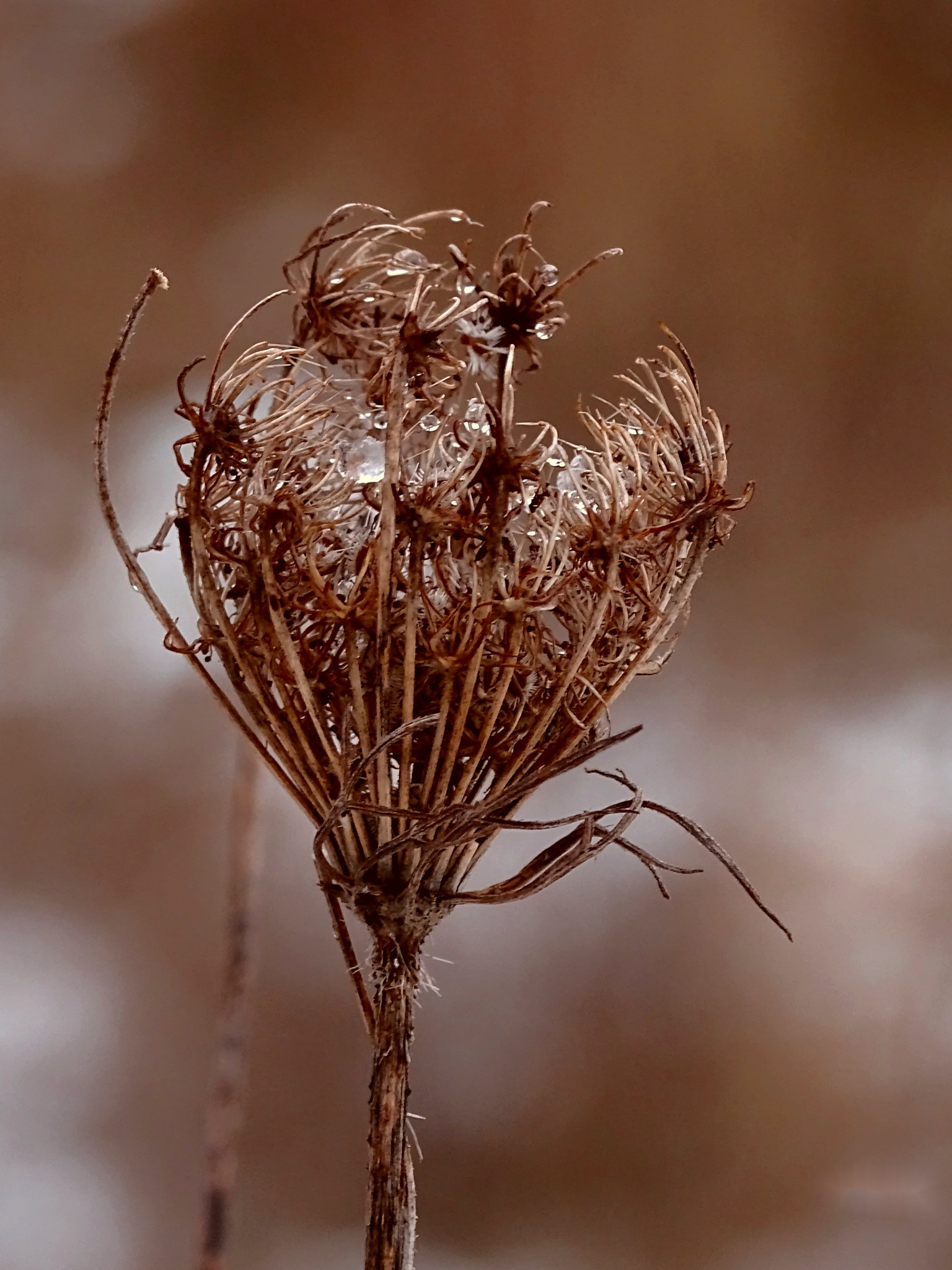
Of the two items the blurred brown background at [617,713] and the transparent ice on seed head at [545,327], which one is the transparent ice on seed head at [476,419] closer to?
the transparent ice on seed head at [545,327]

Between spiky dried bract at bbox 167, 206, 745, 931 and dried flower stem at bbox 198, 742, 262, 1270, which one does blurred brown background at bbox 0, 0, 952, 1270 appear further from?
spiky dried bract at bbox 167, 206, 745, 931

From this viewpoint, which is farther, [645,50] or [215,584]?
[645,50]

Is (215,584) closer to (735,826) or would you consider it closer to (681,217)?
(735,826)

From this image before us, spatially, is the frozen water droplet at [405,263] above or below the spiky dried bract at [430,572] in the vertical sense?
above

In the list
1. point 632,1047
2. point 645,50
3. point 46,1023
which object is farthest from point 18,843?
point 645,50

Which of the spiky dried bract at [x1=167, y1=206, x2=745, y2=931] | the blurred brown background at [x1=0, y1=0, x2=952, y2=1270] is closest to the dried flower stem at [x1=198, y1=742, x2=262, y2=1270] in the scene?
the blurred brown background at [x1=0, y1=0, x2=952, y2=1270]

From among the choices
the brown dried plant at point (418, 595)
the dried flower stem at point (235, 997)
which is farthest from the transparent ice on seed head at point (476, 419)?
the dried flower stem at point (235, 997)
